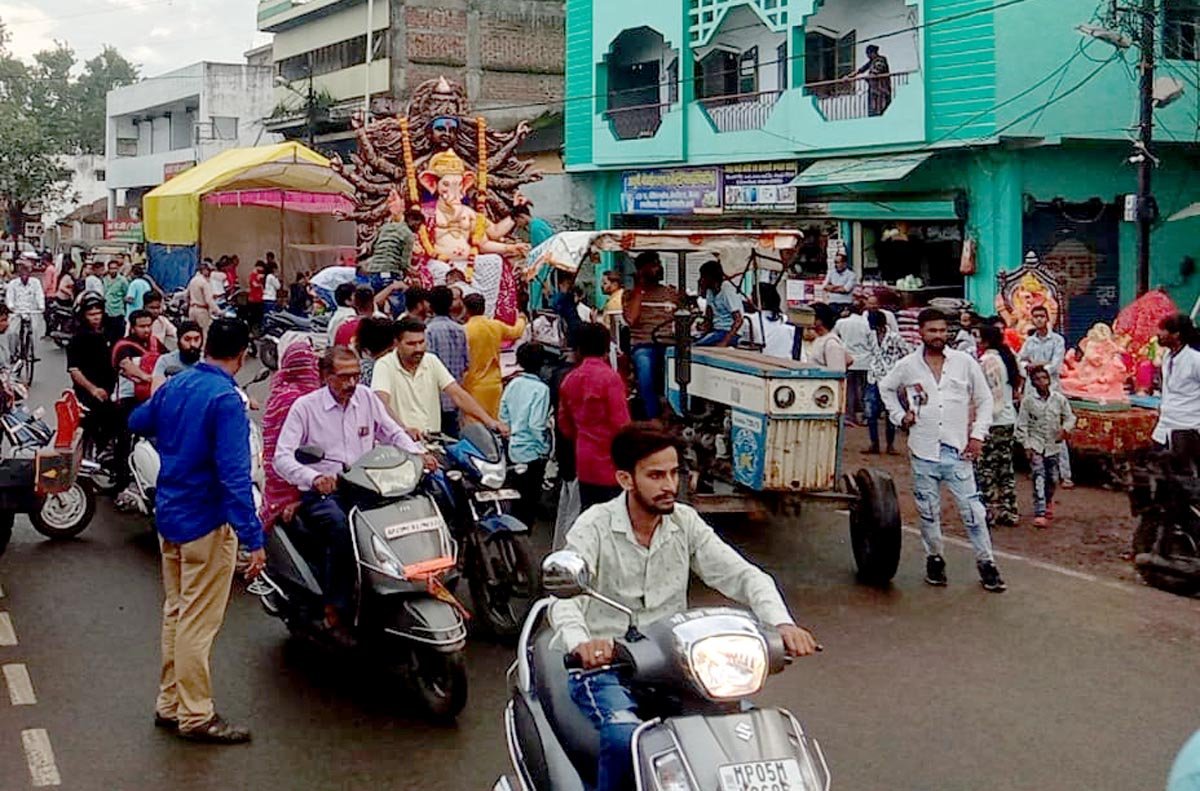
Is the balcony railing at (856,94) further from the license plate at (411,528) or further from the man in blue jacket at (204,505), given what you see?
the man in blue jacket at (204,505)

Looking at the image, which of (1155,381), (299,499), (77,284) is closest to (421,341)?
(299,499)

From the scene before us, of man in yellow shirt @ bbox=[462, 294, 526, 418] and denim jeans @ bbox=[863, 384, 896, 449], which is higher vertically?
man in yellow shirt @ bbox=[462, 294, 526, 418]

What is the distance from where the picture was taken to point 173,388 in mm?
5855

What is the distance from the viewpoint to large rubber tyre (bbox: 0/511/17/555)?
880 centimetres

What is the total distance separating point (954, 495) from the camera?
8.59 metres

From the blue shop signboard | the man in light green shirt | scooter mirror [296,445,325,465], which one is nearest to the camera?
scooter mirror [296,445,325,465]

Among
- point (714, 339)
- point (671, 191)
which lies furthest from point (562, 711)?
point (671, 191)

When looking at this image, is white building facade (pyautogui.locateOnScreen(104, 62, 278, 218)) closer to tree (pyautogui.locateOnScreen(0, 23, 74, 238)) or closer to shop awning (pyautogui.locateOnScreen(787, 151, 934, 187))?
tree (pyautogui.locateOnScreen(0, 23, 74, 238))

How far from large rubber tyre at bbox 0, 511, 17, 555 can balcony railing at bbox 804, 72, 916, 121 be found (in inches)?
589

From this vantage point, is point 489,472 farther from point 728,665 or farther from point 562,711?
point 728,665

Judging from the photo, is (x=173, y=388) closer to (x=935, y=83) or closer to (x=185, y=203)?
(x=935, y=83)

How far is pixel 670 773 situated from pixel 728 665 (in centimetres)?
30

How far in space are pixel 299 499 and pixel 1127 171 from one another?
54.8ft

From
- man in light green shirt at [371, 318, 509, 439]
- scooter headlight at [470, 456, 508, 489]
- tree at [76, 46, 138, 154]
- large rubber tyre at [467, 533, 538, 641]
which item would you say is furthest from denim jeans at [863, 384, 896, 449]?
tree at [76, 46, 138, 154]
